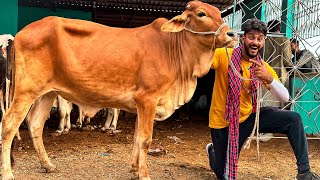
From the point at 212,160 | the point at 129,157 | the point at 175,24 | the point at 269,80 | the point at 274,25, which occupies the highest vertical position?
the point at 274,25

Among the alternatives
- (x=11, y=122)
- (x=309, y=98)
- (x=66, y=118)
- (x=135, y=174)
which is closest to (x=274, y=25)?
(x=309, y=98)

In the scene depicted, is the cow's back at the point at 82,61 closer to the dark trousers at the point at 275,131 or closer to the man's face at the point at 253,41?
the man's face at the point at 253,41

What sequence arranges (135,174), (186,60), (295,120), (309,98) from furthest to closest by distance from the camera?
(309,98), (135,174), (186,60), (295,120)

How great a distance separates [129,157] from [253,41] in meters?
2.65

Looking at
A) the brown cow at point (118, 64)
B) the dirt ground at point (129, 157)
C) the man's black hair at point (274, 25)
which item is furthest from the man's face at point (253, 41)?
the man's black hair at point (274, 25)

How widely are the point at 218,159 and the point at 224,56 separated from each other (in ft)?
3.51

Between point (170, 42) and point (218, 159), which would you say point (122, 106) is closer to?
point (170, 42)

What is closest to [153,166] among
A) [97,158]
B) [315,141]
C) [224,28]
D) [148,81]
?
[97,158]

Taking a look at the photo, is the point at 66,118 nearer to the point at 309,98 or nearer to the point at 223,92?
the point at 309,98

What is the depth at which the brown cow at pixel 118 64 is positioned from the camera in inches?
148

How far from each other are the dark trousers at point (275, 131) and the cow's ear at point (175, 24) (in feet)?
3.66

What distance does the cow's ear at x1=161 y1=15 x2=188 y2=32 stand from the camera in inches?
148

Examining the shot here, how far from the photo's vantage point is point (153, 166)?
16.1 feet

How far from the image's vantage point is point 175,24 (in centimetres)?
383
